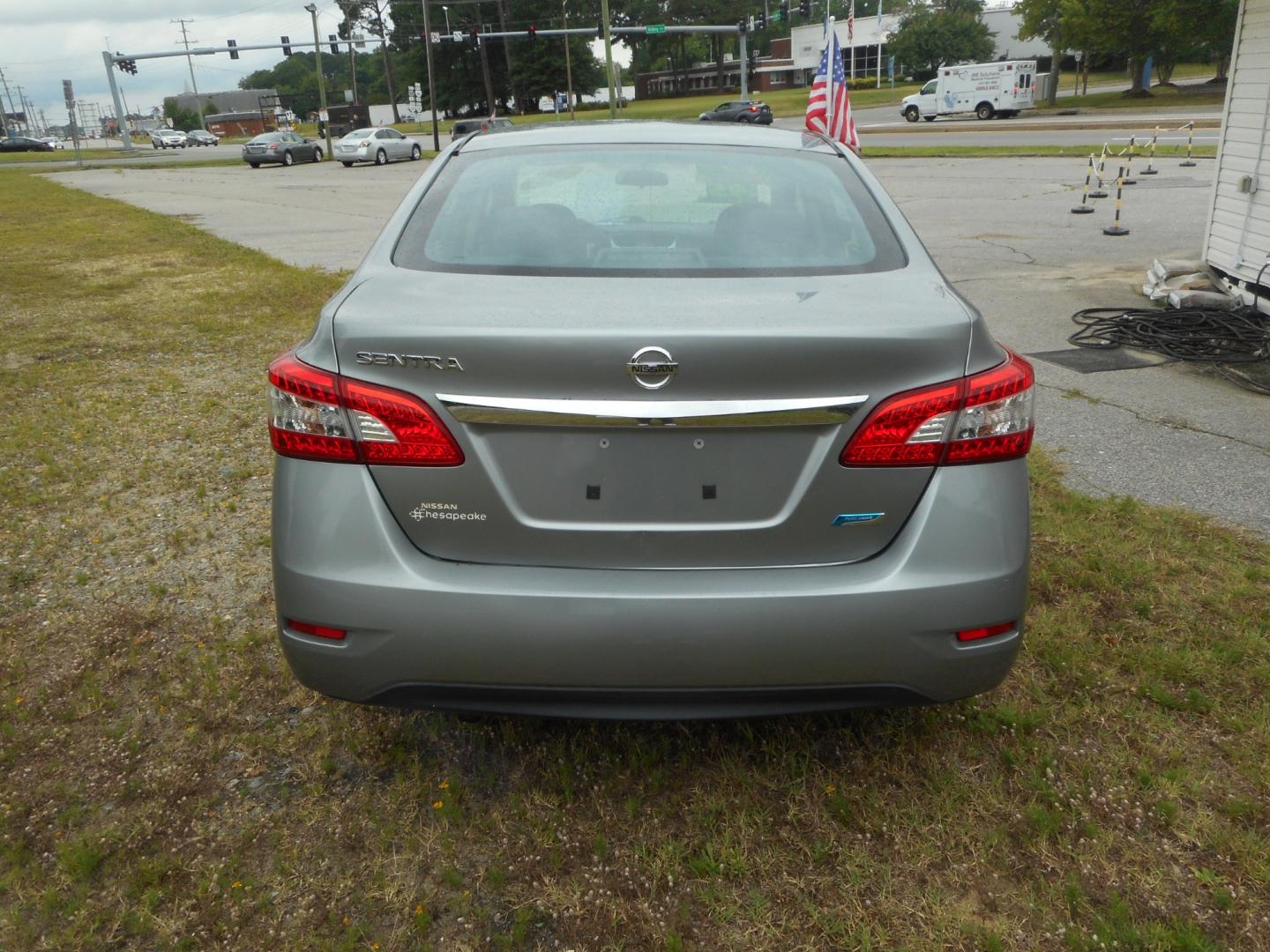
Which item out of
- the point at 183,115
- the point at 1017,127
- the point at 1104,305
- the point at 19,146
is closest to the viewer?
the point at 1104,305

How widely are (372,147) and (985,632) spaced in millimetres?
40079

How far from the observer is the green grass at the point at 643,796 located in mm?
2293

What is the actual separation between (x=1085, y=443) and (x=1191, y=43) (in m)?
50.3

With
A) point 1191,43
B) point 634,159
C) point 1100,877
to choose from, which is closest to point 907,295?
point 634,159

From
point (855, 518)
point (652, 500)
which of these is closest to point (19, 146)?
point (652, 500)

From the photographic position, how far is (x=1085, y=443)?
17.5 ft

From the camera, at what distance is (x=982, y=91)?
156ft

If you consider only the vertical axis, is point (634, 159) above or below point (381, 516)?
above

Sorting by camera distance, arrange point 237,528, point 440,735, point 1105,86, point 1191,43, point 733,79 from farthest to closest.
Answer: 1. point 733,79
2. point 1105,86
3. point 1191,43
4. point 237,528
5. point 440,735

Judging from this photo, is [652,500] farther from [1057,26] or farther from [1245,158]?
[1057,26]

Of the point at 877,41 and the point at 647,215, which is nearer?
the point at 647,215

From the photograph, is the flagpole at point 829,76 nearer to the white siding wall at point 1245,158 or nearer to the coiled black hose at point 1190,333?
the white siding wall at point 1245,158

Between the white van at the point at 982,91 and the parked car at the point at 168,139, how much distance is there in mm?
59324

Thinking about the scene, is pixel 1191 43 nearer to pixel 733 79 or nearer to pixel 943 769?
pixel 943 769
